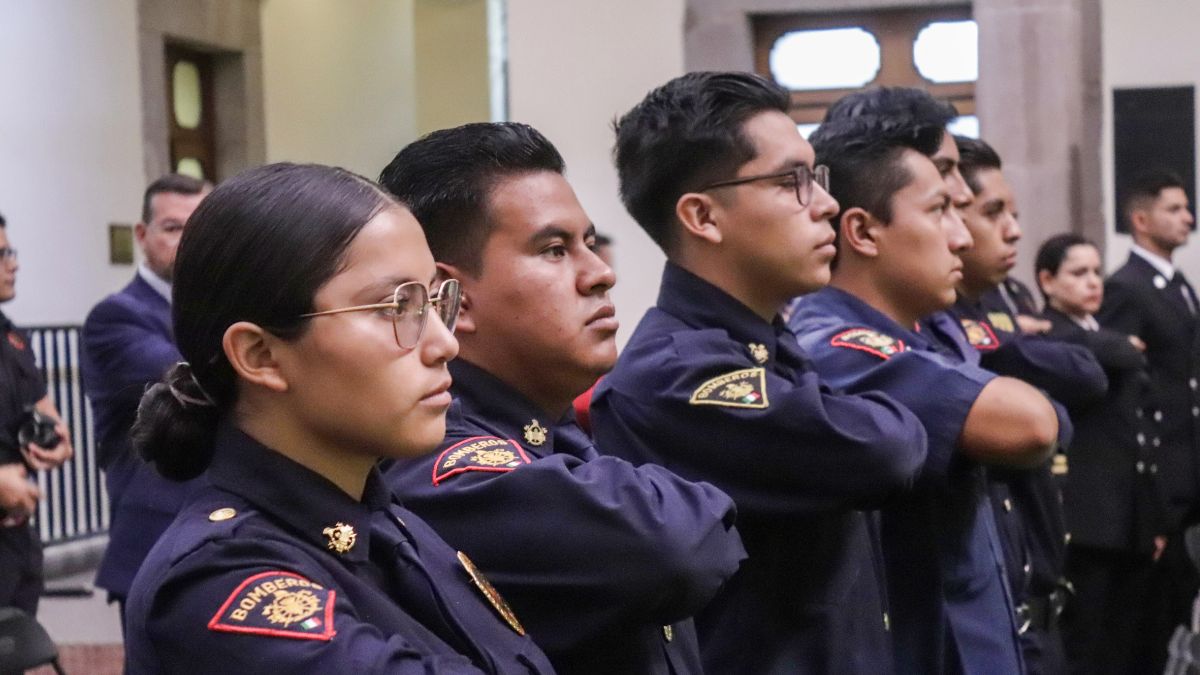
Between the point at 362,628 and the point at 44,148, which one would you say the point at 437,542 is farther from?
the point at 44,148

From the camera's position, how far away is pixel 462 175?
2197 millimetres

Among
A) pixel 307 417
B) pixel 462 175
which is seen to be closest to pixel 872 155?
pixel 462 175

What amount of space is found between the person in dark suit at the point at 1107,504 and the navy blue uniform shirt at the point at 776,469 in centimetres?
375

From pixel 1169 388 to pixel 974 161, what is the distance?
9.11 ft

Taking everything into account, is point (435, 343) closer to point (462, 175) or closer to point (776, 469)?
point (462, 175)

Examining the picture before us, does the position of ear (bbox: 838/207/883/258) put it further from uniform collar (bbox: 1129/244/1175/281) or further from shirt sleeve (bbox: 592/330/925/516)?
uniform collar (bbox: 1129/244/1175/281)

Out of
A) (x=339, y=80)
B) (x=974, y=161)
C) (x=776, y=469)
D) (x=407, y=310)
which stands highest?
(x=339, y=80)

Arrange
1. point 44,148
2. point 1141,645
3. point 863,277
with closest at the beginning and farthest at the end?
point 863,277, point 1141,645, point 44,148

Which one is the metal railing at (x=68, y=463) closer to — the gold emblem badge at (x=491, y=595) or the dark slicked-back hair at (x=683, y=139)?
the dark slicked-back hair at (x=683, y=139)


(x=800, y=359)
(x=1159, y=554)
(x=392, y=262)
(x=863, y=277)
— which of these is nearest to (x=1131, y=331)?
(x=1159, y=554)

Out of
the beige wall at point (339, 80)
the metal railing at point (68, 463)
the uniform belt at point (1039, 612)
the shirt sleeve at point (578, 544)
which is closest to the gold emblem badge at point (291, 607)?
the shirt sleeve at point (578, 544)

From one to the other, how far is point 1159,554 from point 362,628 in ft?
17.7

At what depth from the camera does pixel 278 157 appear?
478 inches

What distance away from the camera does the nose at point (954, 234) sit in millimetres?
3148
